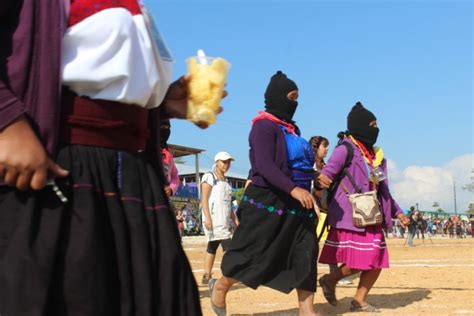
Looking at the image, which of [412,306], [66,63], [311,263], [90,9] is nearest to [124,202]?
[66,63]

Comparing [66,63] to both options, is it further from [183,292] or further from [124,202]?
[183,292]

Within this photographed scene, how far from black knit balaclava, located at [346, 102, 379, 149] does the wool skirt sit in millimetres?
839

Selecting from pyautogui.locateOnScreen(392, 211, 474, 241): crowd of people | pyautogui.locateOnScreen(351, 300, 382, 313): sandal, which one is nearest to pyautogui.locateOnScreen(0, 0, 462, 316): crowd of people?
pyautogui.locateOnScreen(351, 300, 382, 313): sandal

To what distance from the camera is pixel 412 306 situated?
6.52 m

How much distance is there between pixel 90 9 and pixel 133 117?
1.10 feet

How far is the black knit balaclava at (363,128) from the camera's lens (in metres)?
6.64

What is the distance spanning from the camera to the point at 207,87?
7.73 feet

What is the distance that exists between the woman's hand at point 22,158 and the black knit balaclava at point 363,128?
5.05 metres

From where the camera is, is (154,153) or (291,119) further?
(291,119)

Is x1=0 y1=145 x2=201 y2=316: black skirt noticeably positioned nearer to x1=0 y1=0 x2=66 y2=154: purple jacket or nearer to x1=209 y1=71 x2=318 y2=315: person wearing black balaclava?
x1=0 y1=0 x2=66 y2=154: purple jacket

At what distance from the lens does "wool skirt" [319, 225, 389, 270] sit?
616cm

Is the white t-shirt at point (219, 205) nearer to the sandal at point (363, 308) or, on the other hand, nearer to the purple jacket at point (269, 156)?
the sandal at point (363, 308)

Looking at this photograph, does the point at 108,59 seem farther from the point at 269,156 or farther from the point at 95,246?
the point at 269,156

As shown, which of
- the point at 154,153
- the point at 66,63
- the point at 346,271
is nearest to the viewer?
the point at 66,63
